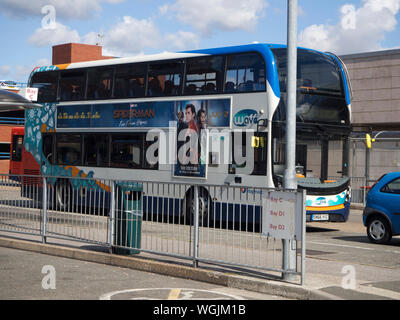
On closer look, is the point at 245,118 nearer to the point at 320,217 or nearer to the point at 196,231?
the point at 320,217

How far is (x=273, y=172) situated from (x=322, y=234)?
7.74 feet

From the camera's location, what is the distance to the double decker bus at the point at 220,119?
16.0 metres

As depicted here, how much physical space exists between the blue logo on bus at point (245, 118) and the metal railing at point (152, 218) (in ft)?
18.0

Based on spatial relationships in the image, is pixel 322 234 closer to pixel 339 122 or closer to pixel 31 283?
pixel 339 122

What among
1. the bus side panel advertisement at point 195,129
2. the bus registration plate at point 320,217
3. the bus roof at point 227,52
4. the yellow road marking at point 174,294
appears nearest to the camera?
the yellow road marking at point 174,294

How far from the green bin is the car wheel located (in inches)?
240

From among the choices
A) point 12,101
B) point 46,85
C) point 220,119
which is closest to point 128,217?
point 12,101

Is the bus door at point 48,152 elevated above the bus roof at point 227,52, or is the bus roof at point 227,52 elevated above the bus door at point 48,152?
the bus roof at point 227,52

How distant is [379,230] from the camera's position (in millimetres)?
14500

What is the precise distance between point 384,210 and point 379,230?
1.72 ft

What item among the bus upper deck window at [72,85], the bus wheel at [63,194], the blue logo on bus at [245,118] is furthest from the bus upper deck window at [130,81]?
the bus wheel at [63,194]

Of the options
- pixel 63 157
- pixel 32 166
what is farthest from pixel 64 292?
pixel 32 166

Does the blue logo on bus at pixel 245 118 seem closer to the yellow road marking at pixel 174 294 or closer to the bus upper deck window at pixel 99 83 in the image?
the bus upper deck window at pixel 99 83

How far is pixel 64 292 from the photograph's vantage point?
8.28 metres
